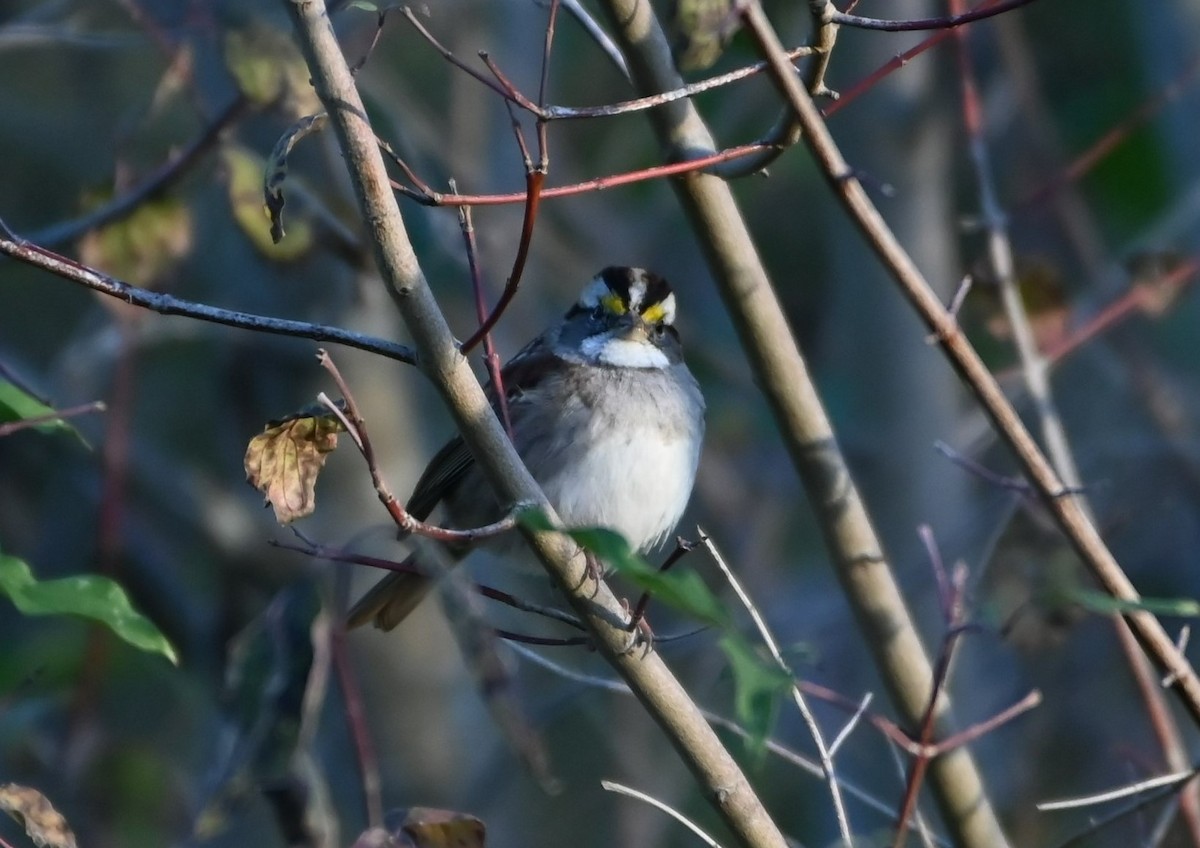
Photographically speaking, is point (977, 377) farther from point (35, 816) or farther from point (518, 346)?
point (518, 346)

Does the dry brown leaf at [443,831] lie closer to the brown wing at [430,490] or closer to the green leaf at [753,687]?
the green leaf at [753,687]

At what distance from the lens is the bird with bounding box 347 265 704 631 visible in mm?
3574

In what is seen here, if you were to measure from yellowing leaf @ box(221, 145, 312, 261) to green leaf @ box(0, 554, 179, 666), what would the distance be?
151 cm

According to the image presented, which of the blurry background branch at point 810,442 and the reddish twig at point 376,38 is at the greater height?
the reddish twig at point 376,38

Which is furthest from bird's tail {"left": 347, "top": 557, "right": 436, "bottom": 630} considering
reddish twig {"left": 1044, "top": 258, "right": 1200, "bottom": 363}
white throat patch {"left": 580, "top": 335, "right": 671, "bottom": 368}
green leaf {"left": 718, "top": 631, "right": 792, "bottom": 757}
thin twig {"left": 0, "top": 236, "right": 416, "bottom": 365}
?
green leaf {"left": 718, "top": 631, "right": 792, "bottom": 757}

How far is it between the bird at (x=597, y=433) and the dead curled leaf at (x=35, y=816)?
47.3 inches

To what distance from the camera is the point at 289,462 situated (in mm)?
2252

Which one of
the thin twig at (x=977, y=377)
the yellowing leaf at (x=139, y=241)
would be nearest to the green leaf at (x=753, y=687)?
the thin twig at (x=977, y=377)

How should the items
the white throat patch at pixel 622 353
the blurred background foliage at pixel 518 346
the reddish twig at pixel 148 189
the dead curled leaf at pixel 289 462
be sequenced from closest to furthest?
the dead curled leaf at pixel 289 462 < the reddish twig at pixel 148 189 < the white throat patch at pixel 622 353 < the blurred background foliage at pixel 518 346

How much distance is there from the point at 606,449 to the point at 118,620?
1.70 meters

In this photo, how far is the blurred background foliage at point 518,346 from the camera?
4062mm

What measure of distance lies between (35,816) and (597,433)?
5.71 ft

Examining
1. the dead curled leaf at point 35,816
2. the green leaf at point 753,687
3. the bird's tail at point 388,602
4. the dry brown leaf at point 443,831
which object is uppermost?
the green leaf at point 753,687

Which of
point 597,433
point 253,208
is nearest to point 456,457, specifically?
point 597,433
